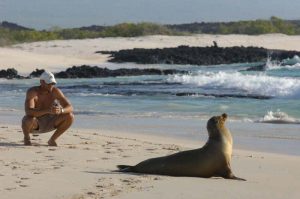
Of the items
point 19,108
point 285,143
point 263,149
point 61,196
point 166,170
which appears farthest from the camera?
point 19,108

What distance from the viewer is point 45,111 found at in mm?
9500

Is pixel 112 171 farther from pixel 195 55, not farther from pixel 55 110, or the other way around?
pixel 195 55

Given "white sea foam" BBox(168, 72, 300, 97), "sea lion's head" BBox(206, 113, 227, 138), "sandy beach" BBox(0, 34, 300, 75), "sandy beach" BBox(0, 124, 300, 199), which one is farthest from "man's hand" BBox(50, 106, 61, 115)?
"sandy beach" BBox(0, 34, 300, 75)

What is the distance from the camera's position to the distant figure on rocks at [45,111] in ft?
31.3

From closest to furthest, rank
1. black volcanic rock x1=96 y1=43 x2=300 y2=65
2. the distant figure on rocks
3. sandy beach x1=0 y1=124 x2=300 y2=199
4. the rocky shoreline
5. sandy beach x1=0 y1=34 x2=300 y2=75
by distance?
sandy beach x1=0 y1=124 x2=300 y2=199 → the distant figure on rocks → the rocky shoreline → sandy beach x1=0 y1=34 x2=300 y2=75 → black volcanic rock x1=96 y1=43 x2=300 y2=65

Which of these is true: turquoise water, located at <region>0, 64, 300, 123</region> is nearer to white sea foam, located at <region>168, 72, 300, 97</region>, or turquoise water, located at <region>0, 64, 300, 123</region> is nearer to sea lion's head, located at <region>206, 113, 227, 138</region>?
white sea foam, located at <region>168, 72, 300, 97</region>

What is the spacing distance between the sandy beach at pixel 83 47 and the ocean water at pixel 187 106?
6423mm

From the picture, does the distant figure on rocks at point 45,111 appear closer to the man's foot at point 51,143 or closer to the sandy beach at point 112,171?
the man's foot at point 51,143

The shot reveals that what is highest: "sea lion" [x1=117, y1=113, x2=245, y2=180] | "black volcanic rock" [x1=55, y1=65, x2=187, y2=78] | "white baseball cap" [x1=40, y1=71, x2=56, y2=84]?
"white baseball cap" [x1=40, y1=71, x2=56, y2=84]

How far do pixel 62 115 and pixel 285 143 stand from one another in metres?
3.32

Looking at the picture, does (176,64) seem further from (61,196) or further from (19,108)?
(61,196)

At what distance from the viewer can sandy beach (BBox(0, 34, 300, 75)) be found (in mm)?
36281

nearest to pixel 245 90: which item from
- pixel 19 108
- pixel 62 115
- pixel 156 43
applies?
pixel 19 108

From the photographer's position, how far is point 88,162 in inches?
322
